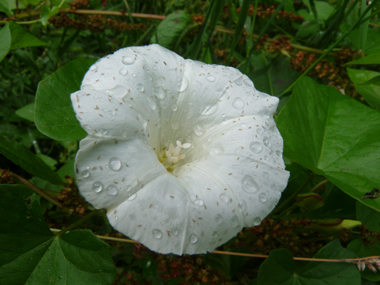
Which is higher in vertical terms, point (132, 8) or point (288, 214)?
point (132, 8)

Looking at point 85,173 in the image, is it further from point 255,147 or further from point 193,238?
point 255,147

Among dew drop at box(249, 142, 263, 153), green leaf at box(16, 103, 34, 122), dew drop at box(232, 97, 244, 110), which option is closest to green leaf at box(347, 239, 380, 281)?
dew drop at box(249, 142, 263, 153)

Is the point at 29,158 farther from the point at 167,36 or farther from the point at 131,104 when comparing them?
the point at 167,36

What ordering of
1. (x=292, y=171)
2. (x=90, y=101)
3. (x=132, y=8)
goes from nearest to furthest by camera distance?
(x=90, y=101) → (x=292, y=171) → (x=132, y=8)

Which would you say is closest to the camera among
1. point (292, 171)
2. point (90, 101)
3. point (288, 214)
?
point (90, 101)

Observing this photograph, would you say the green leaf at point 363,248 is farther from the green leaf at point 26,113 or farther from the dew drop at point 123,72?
the green leaf at point 26,113

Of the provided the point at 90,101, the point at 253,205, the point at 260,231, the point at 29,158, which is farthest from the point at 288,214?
the point at 29,158

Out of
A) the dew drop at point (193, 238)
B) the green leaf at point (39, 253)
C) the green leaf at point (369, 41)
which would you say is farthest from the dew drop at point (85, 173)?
the green leaf at point (369, 41)
